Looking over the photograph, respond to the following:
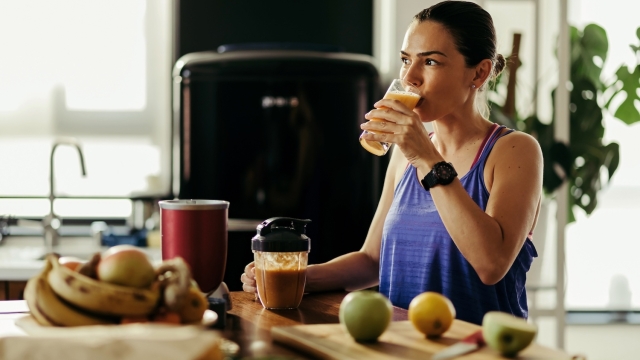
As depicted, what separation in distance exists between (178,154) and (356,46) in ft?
3.59

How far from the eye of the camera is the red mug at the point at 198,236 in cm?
156

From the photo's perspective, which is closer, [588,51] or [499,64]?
[499,64]

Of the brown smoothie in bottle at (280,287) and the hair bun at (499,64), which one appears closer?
the brown smoothie in bottle at (280,287)

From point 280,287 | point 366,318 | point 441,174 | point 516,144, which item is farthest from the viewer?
point 516,144

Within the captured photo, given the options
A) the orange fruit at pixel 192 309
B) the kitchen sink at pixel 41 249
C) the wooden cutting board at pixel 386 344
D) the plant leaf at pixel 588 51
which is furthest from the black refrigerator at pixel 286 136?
the orange fruit at pixel 192 309

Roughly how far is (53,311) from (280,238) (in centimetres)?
55

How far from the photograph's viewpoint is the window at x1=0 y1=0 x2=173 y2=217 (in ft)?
12.8

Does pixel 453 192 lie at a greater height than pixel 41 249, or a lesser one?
greater

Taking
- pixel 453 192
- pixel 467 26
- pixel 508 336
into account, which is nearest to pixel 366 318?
pixel 508 336

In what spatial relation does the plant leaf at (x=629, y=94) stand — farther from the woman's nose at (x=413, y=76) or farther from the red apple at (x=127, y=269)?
the red apple at (x=127, y=269)

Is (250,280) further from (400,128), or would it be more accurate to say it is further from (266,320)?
(400,128)

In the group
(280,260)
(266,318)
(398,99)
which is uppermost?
(398,99)

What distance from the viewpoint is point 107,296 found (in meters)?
1.12

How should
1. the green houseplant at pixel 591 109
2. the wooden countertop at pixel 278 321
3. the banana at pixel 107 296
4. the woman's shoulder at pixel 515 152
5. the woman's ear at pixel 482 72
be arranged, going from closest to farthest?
1. the banana at pixel 107 296
2. the wooden countertop at pixel 278 321
3. the woman's shoulder at pixel 515 152
4. the woman's ear at pixel 482 72
5. the green houseplant at pixel 591 109
